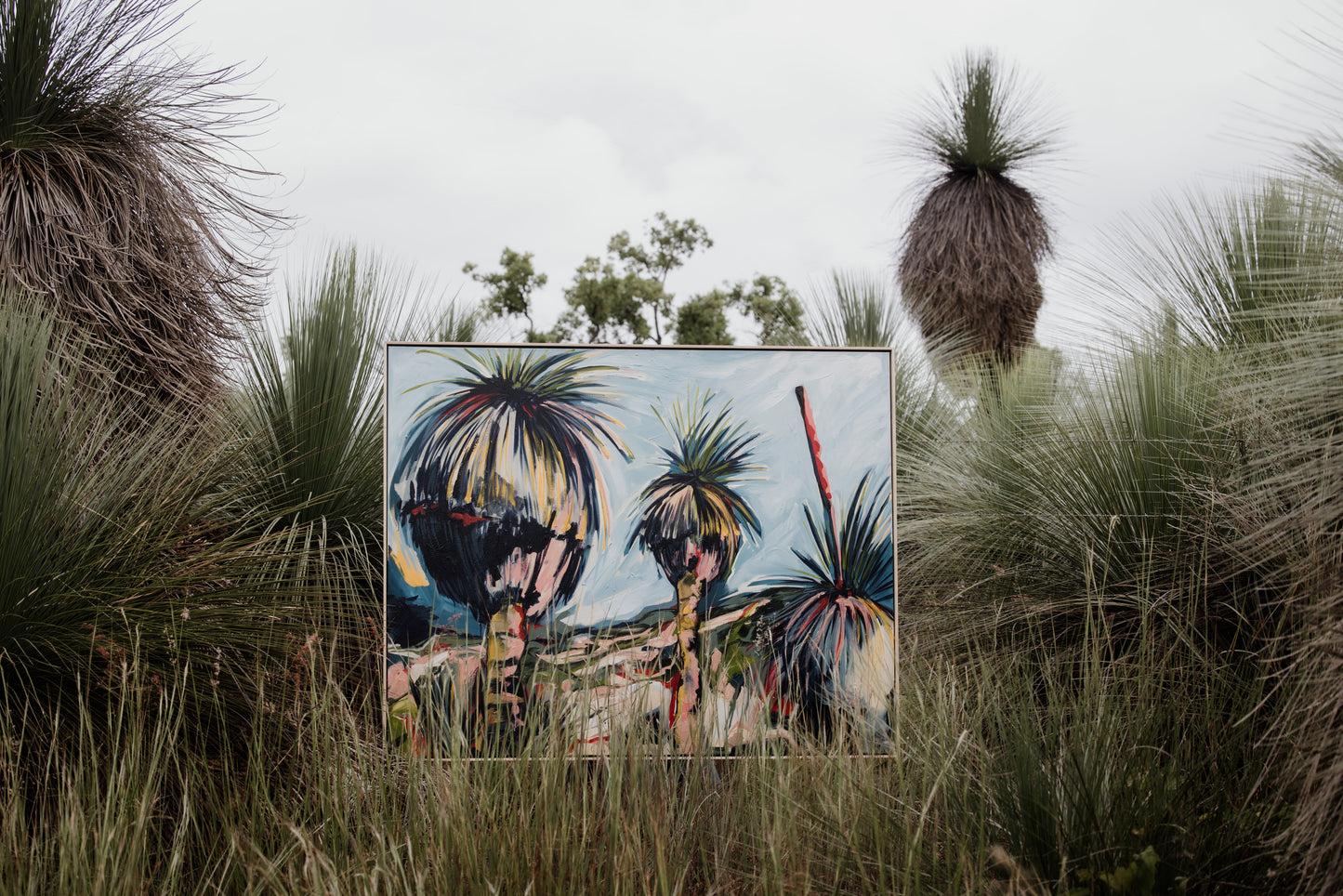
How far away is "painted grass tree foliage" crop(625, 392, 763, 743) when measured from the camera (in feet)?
10.7

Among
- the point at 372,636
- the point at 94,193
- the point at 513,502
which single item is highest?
the point at 94,193

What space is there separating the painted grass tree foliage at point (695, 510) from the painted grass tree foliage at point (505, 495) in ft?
0.73

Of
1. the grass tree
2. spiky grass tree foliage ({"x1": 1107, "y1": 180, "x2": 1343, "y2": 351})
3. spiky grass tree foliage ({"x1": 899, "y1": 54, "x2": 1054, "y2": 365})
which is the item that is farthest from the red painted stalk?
spiky grass tree foliage ({"x1": 899, "y1": 54, "x2": 1054, "y2": 365})

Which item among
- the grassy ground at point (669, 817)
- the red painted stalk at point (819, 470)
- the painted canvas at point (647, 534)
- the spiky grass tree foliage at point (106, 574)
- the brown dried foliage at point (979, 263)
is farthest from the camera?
the brown dried foliage at point (979, 263)

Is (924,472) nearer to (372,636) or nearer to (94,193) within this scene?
(372,636)

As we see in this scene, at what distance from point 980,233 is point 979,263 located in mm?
299

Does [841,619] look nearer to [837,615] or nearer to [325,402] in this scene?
[837,615]

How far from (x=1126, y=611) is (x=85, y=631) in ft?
11.4

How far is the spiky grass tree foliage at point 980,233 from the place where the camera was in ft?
30.4

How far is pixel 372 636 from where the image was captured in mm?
3633

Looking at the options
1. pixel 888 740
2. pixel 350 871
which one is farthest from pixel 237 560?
pixel 888 740

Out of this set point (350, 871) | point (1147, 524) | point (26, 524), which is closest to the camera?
point (350, 871)

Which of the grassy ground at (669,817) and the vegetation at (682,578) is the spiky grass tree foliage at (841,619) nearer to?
the vegetation at (682,578)

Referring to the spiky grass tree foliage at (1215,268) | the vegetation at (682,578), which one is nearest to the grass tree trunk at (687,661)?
the vegetation at (682,578)
